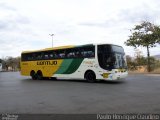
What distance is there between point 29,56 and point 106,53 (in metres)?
10.6

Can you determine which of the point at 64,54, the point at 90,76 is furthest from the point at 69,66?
the point at 90,76

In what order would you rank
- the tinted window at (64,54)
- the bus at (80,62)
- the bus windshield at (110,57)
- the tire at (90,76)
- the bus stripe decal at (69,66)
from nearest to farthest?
the bus windshield at (110,57) → the bus at (80,62) → the tire at (90,76) → the tinted window at (64,54) → the bus stripe decal at (69,66)

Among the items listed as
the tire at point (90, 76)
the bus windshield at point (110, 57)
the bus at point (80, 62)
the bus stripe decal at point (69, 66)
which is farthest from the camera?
the bus stripe decal at point (69, 66)

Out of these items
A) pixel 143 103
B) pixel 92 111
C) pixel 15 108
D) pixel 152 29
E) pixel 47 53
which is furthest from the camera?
pixel 152 29

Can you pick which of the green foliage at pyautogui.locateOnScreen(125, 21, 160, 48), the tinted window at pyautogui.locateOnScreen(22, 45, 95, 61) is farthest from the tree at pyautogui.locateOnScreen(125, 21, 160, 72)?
the tinted window at pyautogui.locateOnScreen(22, 45, 95, 61)

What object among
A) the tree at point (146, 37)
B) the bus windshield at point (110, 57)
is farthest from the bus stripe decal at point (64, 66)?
the tree at point (146, 37)

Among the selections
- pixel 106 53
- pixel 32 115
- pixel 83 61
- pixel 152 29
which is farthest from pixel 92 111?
pixel 152 29

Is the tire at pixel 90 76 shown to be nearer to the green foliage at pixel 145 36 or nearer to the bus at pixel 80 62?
the bus at pixel 80 62

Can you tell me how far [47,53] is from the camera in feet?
89.4

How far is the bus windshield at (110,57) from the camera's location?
70.3 ft

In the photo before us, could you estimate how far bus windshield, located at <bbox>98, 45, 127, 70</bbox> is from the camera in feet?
70.3

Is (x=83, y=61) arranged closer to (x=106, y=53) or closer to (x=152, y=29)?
(x=106, y=53)

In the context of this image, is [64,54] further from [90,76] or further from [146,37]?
[146,37]

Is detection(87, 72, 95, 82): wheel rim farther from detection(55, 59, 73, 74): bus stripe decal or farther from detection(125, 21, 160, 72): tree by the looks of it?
detection(125, 21, 160, 72): tree
